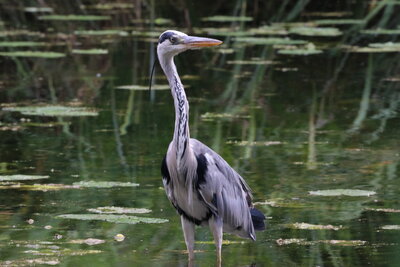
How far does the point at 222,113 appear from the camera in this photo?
35.8 ft

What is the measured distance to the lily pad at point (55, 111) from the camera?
10656 mm

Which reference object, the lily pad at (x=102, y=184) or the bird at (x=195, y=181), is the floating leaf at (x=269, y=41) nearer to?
the lily pad at (x=102, y=184)

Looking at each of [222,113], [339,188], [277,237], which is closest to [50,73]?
[222,113]

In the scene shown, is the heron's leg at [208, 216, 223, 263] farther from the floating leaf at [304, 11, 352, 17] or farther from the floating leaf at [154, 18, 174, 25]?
the floating leaf at [304, 11, 352, 17]

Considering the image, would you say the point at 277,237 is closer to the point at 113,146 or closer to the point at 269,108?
the point at 113,146

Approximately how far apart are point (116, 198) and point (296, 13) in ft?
31.4

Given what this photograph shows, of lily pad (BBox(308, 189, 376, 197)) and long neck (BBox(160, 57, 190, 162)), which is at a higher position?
long neck (BBox(160, 57, 190, 162))

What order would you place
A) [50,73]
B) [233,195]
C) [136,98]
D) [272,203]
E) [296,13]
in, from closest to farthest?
1. [233,195]
2. [272,203]
3. [136,98]
4. [50,73]
5. [296,13]

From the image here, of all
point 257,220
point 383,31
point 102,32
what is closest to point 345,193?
point 257,220

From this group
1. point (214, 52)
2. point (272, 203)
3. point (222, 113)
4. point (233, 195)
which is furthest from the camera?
point (214, 52)

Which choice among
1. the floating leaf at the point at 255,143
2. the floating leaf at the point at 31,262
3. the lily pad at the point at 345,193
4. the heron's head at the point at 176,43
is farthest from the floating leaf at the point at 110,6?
the floating leaf at the point at 31,262

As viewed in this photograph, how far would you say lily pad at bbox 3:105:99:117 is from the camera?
10.7 meters

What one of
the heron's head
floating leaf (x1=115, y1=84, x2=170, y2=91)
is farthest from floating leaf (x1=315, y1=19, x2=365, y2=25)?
the heron's head

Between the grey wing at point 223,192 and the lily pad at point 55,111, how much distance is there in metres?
4.33
